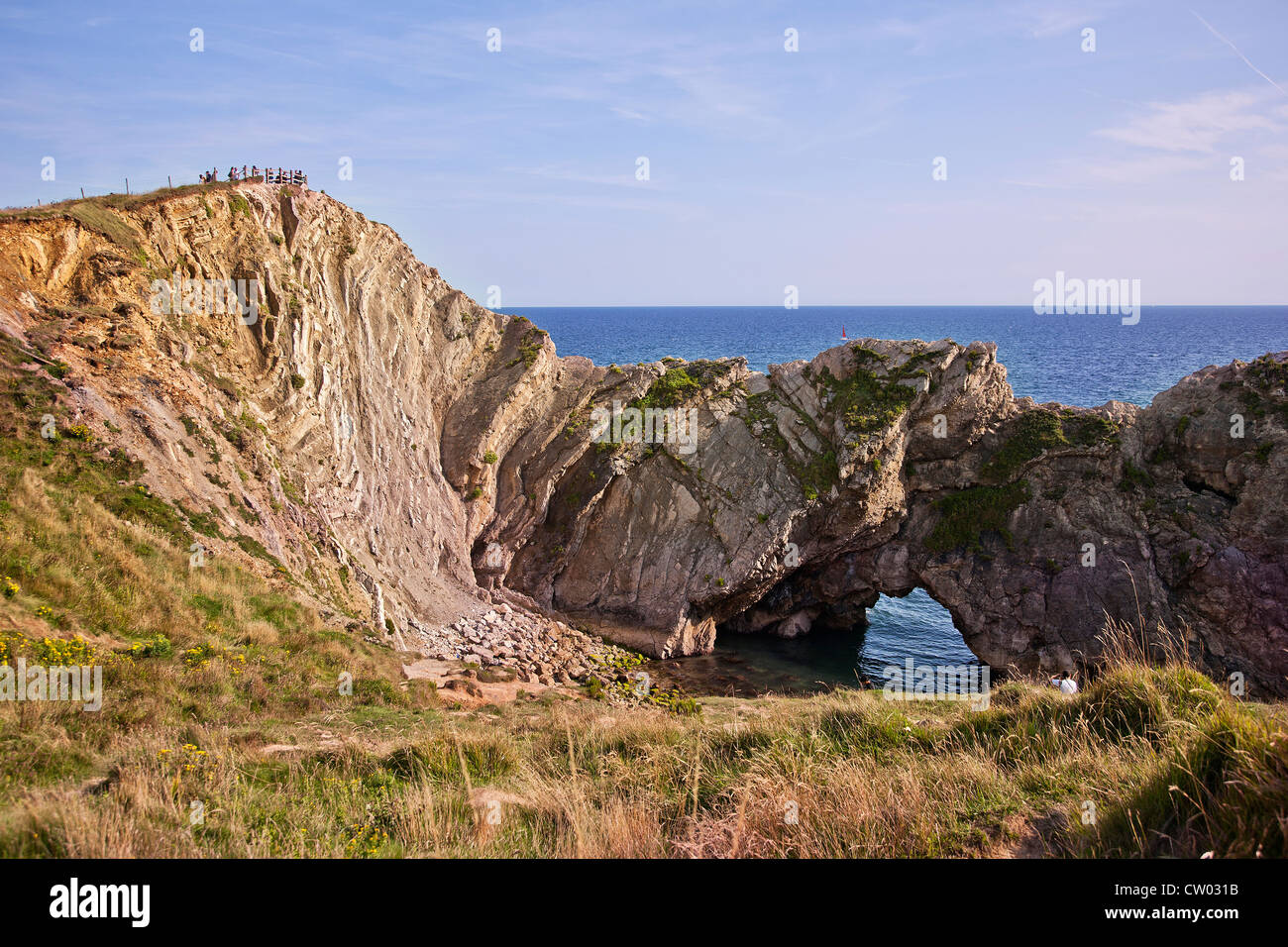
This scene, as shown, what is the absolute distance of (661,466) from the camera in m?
33.1

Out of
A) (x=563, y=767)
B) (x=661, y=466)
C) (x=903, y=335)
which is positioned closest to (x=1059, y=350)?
(x=903, y=335)

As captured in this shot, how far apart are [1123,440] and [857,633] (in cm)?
1478

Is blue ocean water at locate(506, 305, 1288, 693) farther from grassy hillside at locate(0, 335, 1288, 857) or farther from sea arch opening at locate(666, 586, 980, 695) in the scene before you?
grassy hillside at locate(0, 335, 1288, 857)

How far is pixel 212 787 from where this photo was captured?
762 centimetres

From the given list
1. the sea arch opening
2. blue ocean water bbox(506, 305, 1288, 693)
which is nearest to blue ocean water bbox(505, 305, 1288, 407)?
blue ocean water bbox(506, 305, 1288, 693)

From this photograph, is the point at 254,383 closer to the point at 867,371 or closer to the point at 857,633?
the point at 867,371

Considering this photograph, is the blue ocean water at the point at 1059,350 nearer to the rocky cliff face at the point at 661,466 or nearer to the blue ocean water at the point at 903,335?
the blue ocean water at the point at 903,335

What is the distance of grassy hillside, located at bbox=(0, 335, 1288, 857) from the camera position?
6043 millimetres

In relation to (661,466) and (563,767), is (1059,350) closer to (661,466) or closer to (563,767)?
(661,466)

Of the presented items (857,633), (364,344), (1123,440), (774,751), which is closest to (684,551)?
(857,633)

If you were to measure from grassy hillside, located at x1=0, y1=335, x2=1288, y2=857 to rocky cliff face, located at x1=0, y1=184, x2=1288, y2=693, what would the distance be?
845 centimetres

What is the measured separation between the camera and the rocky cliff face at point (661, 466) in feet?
79.9

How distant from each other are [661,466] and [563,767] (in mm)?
24347
